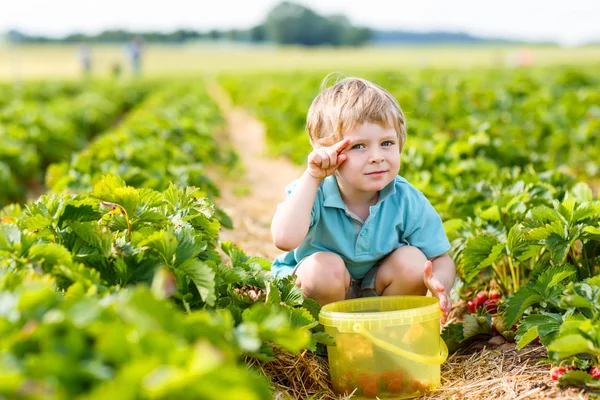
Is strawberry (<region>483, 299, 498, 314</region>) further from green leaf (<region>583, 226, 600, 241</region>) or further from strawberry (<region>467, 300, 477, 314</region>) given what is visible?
green leaf (<region>583, 226, 600, 241</region>)

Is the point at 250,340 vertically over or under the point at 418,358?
over

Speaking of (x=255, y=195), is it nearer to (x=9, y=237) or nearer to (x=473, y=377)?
(x=473, y=377)

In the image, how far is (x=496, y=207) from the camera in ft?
11.1

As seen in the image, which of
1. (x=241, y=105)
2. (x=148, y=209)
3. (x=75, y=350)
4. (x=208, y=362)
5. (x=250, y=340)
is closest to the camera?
(x=208, y=362)

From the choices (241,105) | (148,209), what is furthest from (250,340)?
(241,105)

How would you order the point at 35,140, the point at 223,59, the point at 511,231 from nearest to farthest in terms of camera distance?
the point at 511,231 → the point at 35,140 → the point at 223,59

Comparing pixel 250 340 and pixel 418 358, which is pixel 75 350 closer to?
A: pixel 250 340

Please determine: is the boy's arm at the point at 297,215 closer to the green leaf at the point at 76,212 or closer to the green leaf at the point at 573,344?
the green leaf at the point at 76,212

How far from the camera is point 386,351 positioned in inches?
98.7

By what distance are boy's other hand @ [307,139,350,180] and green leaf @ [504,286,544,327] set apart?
0.88 meters

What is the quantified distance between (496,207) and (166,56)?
70168mm

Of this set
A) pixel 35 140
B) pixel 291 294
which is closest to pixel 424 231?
pixel 291 294

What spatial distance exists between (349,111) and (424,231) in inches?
25.6

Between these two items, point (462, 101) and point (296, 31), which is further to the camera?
point (296, 31)
